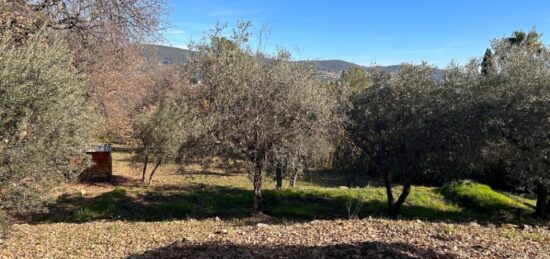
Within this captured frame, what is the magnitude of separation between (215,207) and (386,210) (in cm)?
594

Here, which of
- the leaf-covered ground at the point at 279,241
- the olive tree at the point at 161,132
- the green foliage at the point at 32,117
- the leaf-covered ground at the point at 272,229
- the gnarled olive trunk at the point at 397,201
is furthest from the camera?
the olive tree at the point at 161,132

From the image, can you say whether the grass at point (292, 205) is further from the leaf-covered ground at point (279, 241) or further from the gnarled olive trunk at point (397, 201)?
the leaf-covered ground at point (279, 241)

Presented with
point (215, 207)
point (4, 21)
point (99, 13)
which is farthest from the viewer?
point (215, 207)

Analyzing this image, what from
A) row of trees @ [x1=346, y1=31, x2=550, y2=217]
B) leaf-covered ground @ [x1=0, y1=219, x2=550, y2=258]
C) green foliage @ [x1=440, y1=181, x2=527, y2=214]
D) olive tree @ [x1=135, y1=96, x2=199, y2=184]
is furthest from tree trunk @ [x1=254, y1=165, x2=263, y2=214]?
olive tree @ [x1=135, y1=96, x2=199, y2=184]

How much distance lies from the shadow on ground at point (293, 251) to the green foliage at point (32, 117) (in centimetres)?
301

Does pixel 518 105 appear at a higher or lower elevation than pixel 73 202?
higher

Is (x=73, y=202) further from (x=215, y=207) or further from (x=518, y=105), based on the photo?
(x=518, y=105)

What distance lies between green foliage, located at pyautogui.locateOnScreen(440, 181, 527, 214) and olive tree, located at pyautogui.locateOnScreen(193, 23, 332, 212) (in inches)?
322

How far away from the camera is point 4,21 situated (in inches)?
421

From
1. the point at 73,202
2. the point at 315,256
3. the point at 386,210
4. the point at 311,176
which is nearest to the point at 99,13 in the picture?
the point at 73,202

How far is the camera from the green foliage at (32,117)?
7668 millimetres

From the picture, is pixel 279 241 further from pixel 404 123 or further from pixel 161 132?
pixel 161 132

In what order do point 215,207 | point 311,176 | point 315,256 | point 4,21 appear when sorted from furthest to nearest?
point 311,176
point 215,207
point 4,21
point 315,256

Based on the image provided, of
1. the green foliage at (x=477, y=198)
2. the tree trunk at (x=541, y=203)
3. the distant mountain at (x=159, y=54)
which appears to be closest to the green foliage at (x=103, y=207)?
the distant mountain at (x=159, y=54)
